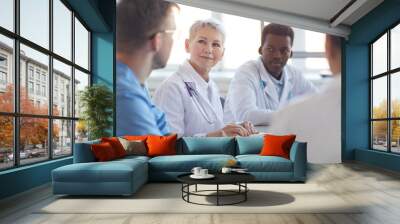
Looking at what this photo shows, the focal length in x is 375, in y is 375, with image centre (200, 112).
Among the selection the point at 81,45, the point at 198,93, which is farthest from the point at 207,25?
the point at 81,45

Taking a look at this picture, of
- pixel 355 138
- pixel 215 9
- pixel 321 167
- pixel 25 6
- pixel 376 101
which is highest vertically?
pixel 215 9

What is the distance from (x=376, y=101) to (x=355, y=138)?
102cm

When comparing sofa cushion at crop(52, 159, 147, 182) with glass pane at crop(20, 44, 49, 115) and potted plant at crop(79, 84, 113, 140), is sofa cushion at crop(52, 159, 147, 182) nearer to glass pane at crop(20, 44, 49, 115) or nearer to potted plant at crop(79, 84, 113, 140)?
glass pane at crop(20, 44, 49, 115)

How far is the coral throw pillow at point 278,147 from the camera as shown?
6.24 m

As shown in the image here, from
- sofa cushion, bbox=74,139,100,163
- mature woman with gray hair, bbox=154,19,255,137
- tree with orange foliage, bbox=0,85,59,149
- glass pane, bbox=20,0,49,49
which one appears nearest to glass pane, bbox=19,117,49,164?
tree with orange foliage, bbox=0,85,59,149

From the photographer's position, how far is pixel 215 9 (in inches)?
335

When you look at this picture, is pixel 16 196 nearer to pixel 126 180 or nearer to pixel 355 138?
pixel 126 180

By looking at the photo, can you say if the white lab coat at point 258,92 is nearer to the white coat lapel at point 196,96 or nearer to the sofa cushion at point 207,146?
the white coat lapel at point 196,96

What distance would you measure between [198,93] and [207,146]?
2.03 meters

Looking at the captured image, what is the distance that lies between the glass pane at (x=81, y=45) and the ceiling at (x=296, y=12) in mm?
2215

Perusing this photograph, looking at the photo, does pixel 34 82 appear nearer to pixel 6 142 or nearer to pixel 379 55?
pixel 6 142

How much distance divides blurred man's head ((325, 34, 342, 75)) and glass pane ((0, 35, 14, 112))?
273 inches

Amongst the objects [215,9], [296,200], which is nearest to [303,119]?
[215,9]

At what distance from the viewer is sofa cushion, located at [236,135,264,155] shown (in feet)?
22.0
